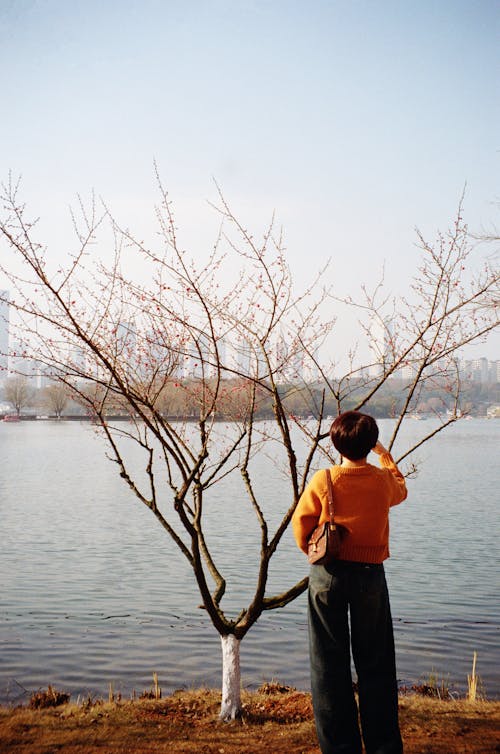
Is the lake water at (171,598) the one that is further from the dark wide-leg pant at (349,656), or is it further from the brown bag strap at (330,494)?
the brown bag strap at (330,494)

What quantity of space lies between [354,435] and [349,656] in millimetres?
1034

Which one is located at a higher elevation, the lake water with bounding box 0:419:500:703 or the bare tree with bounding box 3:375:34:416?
the bare tree with bounding box 3:375:34:416

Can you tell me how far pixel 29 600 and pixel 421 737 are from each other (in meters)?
8.32

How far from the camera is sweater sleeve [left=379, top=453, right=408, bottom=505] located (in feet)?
11.5

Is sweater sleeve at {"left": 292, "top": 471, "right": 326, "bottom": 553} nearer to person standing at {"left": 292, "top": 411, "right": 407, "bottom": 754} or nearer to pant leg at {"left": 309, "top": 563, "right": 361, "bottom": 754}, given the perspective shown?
person standing at {"left": 292, "top": 411, "right": 407, "bottom": 754}

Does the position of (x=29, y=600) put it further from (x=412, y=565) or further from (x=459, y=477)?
(x=459, y=477)

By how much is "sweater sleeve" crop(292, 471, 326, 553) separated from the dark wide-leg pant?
16 cm

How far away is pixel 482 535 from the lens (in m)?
17.0

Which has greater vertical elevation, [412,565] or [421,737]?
[421,737]

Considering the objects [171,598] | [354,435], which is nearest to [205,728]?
[354,435]

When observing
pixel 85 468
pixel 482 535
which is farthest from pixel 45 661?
pixel 85 468

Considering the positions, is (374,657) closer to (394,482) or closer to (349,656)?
(349,656)

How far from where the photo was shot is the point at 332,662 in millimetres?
3428

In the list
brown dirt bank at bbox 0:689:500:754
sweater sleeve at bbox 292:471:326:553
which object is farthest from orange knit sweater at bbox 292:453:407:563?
brown dirt bank at bbox 0:689:500:754
